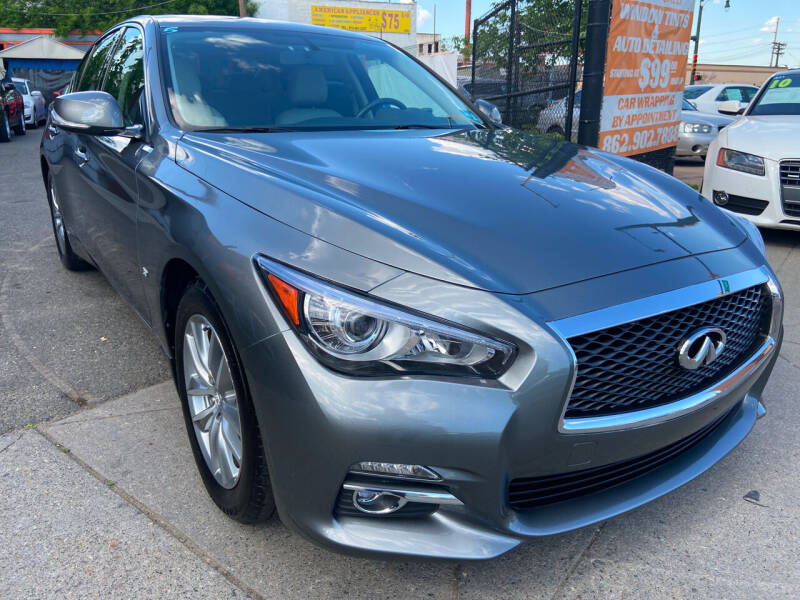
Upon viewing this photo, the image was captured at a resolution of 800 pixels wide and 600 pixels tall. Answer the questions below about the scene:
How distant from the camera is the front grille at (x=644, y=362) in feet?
5.60

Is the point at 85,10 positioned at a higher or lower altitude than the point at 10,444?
higher

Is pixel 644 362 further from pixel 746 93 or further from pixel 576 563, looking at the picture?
pixel 746 93

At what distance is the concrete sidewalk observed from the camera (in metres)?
1.96

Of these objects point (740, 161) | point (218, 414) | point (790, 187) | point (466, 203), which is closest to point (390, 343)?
point (466, 203)

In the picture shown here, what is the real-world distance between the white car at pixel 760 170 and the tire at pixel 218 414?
491 cm

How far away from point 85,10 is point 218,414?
4330cm

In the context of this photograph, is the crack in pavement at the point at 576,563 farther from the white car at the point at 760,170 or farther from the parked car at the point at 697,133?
the parked car at the point at 697,133

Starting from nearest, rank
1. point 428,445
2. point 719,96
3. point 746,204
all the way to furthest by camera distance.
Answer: point 428,445 → point 746,204 → point 719,96

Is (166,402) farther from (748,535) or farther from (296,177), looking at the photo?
(748,535)

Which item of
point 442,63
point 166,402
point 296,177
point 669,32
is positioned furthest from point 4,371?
point 442,63

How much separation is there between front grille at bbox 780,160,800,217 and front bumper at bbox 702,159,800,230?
3cm

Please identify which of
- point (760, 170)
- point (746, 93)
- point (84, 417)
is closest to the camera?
point (84, 417)

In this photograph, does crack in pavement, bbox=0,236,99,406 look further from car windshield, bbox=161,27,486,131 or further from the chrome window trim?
the chrome window trim

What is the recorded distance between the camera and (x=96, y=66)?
4.11 metres
